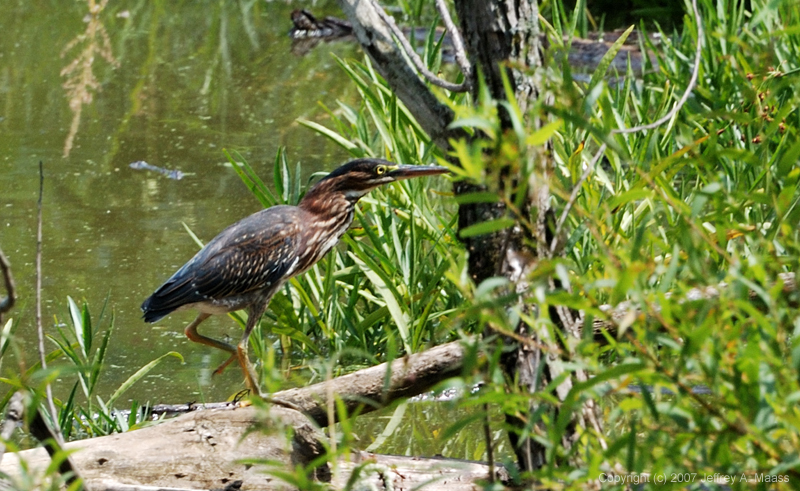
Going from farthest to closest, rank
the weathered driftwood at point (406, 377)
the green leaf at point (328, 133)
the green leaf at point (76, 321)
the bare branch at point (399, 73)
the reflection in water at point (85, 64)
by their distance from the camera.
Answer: the reflection in water at point (85, 64) → the green leaf at point (328, 133) → the green leaf at point (76, 321) → the weathered driftwood at point (406, 377) → the bare branch at point (399, 73)

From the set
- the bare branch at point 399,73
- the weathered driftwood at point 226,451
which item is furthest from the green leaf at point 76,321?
the bare branch at point 399,73

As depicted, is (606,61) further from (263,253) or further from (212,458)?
(212,458)

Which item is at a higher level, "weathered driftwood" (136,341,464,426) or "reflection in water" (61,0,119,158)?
"reflection in water" (61,0,119,158)

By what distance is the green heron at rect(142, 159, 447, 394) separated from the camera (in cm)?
425

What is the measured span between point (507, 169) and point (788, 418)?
1091mm

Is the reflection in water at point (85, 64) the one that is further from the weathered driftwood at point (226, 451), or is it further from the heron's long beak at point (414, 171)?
the weathered driftwood at point (226, 451)

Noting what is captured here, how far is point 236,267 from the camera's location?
13.9 feet

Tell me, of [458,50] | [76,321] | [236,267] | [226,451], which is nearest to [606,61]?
[458,50]

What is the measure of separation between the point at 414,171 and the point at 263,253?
70 cm

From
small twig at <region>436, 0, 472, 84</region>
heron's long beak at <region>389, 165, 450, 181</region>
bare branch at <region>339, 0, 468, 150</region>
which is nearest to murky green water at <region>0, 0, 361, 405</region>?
heron's long beak at <region>389, 165, 450, 181</region>

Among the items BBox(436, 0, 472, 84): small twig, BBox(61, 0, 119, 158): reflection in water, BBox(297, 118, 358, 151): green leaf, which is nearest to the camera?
BBox(436, 0, 472, 84): small twig

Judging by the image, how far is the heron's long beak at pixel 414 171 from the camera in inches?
165

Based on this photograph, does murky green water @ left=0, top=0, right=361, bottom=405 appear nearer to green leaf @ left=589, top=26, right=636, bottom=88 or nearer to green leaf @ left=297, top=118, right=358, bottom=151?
green leaf @ left=297, top=118, right=358, bottom=151

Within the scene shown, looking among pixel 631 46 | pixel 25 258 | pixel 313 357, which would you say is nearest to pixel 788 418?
pixel 313 357
